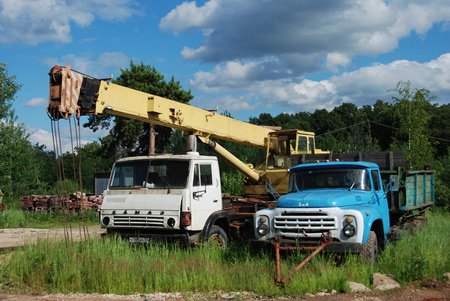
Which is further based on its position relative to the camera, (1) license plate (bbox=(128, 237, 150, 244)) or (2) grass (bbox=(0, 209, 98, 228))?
(2) grass (bbox=(0, 209, 98, 228))

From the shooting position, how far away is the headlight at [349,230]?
30.9ft

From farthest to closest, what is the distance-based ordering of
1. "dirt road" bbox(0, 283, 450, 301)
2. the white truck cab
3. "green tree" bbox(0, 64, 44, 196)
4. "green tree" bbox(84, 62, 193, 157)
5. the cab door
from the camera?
"green tree" bbox(84, 62, 193, 157)
"green tree" bbox(0, 64, 44, 196)
the cab door
the white truck cab
"dirt road" bbox(0, 283, 450, 301)

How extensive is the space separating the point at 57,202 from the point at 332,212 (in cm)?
2056

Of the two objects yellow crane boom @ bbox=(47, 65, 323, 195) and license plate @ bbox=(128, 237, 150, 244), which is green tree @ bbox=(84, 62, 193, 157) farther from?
license plate @ bbox=(128, 237, 150, 244)

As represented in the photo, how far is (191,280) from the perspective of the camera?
29.5 ft

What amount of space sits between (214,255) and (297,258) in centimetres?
202

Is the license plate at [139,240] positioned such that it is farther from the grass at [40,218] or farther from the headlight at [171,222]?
the grass at [40,218]

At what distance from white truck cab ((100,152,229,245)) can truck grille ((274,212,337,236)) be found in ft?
7.61

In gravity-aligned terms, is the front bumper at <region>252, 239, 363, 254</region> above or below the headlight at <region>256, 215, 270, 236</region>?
below

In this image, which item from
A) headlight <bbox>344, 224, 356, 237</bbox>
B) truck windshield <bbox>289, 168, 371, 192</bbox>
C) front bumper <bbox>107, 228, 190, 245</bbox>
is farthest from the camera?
front bumper <bbox>107, 228, 190, 245</bbox>

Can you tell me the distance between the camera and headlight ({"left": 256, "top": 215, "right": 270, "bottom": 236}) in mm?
10227

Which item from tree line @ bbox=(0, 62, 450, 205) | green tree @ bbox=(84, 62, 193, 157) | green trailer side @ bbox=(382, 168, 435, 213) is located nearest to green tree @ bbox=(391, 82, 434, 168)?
tree line @ bbox=(0, 62, 450, 205)

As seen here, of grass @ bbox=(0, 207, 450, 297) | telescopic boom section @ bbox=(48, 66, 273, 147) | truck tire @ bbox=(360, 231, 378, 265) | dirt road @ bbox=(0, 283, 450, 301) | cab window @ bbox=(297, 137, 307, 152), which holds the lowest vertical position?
dirt road @ bbox=(0, 283, 450, 301)

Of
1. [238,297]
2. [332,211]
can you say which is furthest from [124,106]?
[238,297]
